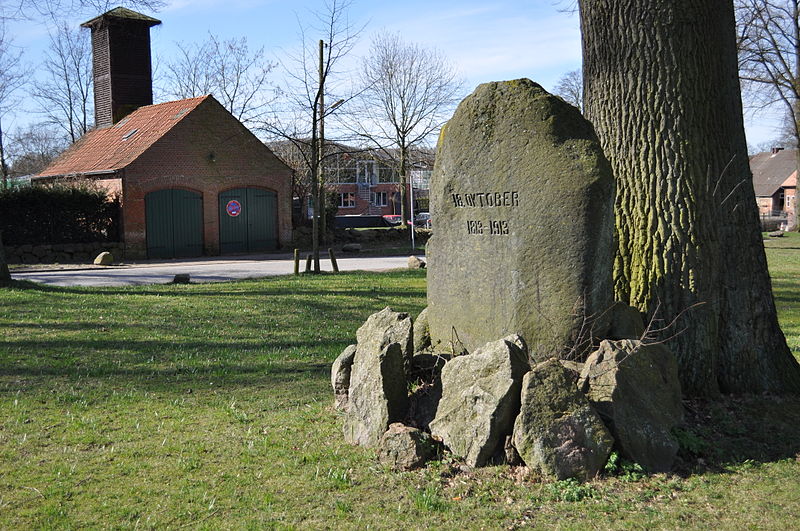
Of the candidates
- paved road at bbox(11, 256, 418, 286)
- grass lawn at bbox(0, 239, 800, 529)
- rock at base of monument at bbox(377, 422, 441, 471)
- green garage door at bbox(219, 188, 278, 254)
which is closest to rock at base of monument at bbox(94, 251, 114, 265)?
paved road at bbox(11, 256, 418, 286)

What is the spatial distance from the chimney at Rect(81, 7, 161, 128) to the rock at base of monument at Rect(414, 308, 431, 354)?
29.1m

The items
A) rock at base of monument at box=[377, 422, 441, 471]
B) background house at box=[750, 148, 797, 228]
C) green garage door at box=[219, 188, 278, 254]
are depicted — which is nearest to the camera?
rock at base of monument at box=[377, 422, 441, 471]

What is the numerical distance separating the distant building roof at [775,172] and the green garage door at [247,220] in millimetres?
55185

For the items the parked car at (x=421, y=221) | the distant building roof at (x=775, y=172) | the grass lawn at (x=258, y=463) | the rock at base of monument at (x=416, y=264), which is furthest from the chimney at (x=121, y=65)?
the distant building roof at (x=775, y=172)

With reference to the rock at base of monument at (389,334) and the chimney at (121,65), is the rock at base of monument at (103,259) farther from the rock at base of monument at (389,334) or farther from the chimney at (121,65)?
the rock at base of monument at (389,334)

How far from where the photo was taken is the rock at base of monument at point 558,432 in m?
4.86

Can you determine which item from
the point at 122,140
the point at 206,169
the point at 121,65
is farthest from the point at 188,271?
the point at 121,65

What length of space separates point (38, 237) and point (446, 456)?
84.3 ft

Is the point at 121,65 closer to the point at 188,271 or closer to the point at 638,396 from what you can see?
A: the point at 188,271

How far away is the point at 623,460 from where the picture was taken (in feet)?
16.3

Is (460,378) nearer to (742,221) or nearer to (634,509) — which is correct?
(634,509)

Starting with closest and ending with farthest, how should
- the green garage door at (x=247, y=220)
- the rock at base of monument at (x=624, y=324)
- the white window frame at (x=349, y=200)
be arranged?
1. the rock at base of monument at (x=624, y=324)
2. the green garage door at (x=247, y=220)
3. the white window frame at (x=349, y=200)

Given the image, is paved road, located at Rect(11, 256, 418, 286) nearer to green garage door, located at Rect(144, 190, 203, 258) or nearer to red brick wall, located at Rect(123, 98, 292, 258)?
green garage door, located at Rect(144, 190, 203, 258)

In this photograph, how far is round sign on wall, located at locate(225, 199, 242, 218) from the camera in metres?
31.4
